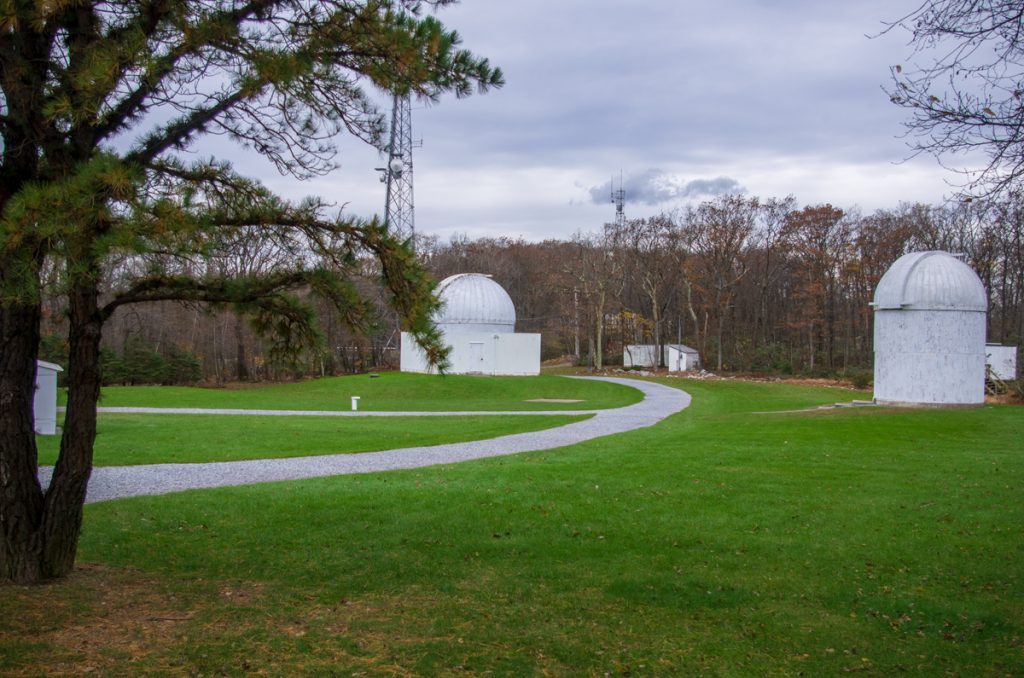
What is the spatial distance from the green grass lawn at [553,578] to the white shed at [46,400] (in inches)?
374

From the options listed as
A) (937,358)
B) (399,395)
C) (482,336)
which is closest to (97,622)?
(937,358)

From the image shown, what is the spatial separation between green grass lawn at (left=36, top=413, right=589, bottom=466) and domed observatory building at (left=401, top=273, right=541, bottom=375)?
1777cm

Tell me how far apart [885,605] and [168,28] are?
6671mm

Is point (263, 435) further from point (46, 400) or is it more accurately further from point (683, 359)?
point (683, 359)

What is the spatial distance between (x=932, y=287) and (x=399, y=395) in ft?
65.6

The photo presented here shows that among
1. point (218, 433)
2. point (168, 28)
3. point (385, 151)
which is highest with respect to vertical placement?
point (168, 28)

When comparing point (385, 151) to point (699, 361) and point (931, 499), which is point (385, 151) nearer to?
point (931, 499)

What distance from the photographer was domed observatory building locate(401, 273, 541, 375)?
41.7 meters

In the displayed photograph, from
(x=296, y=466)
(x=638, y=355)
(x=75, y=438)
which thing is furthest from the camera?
(x=638, y=355)

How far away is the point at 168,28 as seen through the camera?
6.02m

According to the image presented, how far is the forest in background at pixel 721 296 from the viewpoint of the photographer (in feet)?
138

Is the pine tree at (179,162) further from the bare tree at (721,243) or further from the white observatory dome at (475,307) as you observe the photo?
the bare tree at (721,243)

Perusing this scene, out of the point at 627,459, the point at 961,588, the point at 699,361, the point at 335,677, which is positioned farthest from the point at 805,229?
the point at 335,677

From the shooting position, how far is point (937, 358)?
23438 millimetres
